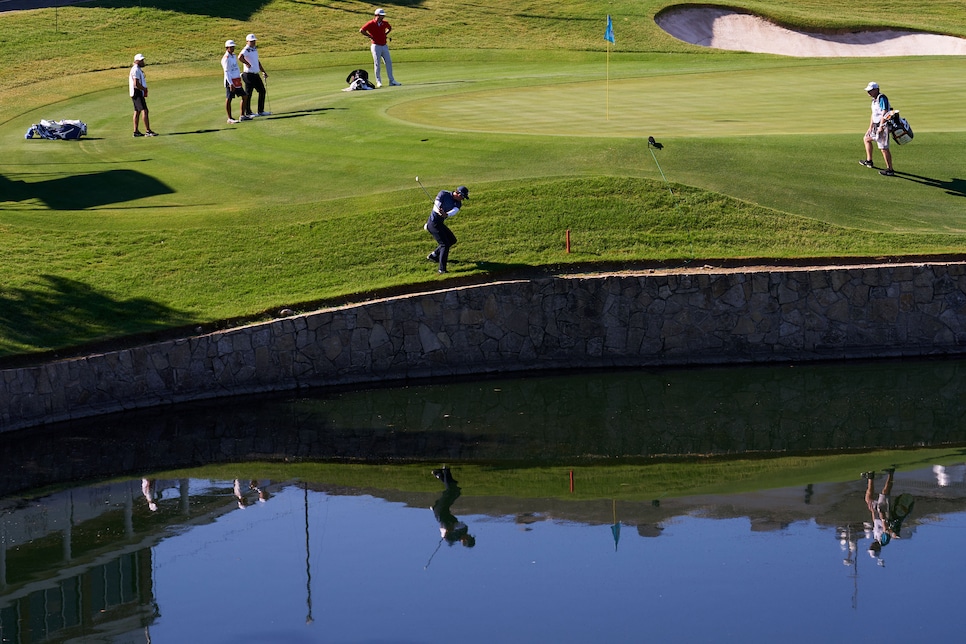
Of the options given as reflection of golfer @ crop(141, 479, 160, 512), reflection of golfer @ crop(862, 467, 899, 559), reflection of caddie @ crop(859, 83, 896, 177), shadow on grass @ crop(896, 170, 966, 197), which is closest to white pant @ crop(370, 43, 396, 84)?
reflection of caddie @ crop(859, 83, 896, 177)

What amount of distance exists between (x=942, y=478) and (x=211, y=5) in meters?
35.6

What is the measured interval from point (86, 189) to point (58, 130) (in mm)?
5402

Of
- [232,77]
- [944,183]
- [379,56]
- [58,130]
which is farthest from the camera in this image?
[379,56]

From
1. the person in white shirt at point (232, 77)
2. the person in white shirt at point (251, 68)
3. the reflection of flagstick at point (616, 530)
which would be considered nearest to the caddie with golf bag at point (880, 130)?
the reflection of flagstick at point (616, 530)

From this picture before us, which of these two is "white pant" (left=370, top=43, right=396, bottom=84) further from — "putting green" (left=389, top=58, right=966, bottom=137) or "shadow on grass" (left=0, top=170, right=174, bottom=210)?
"shadow on grass" (left=0, top=170, right=174, bottom=210)

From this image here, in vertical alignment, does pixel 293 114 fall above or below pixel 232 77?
below

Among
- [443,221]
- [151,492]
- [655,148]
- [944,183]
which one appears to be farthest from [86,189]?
[944,183]

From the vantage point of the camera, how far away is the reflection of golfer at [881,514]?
46.7 feet

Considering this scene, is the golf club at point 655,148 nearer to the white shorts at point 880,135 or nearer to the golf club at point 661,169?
the golf club at point 661,169

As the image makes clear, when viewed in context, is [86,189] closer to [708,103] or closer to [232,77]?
[232,77]

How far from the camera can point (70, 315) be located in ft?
65.7

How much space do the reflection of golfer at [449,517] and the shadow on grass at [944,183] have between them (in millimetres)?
11667

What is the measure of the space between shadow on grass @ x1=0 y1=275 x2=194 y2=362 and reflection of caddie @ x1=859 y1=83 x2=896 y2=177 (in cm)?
1272

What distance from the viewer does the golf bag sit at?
96.7 ft
